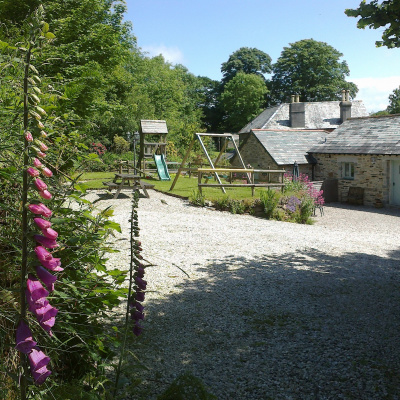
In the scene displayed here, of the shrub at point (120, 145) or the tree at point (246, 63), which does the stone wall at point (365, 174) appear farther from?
the tree at point (246, 63)

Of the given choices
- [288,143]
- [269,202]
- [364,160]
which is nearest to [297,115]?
[288,143]

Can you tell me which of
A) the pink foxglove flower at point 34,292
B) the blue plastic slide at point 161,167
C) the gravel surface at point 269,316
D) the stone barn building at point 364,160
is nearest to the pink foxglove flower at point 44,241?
the pink foxglove flower at point 34,292

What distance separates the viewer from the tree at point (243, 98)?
179 feet

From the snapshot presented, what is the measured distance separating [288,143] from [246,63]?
39.7 m

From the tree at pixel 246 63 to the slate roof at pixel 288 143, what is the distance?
36.3 metres

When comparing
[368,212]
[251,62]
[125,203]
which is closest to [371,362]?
[125,203]

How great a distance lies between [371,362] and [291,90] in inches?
2149

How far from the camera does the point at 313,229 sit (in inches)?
541

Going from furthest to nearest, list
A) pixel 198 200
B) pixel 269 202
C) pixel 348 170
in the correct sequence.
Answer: pixel 348 170
pixel 198 200
pixel 269 202

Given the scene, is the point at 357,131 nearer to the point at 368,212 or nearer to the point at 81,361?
the point at 368,212

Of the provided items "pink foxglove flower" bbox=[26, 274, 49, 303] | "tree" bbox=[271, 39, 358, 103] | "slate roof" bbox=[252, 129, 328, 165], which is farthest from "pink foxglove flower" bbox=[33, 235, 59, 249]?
"tree" bbox=[271, 39, 358, 103]

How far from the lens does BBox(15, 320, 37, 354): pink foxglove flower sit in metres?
1.66

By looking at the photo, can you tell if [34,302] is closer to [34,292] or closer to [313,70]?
[34,292]

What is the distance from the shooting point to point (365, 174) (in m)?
21.2
